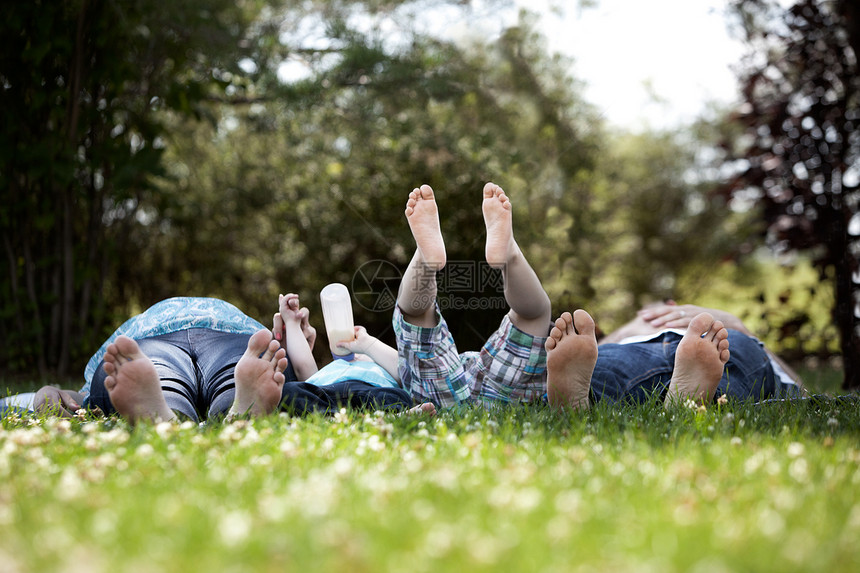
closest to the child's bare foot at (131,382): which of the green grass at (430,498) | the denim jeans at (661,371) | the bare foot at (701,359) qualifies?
the green grass at (430,498)

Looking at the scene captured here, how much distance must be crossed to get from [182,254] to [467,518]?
449 centimetres

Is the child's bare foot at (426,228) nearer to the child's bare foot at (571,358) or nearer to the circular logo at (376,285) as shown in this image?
the child's bare foot at (571,358)

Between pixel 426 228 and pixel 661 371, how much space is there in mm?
890

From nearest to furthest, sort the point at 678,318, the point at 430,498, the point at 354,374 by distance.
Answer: the point at 430,498 → the point at 354,374 → the point at 678,318

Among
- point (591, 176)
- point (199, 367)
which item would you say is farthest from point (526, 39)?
point (199, 367)

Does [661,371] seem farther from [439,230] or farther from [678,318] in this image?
[439,230]

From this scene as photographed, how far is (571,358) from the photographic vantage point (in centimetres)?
173

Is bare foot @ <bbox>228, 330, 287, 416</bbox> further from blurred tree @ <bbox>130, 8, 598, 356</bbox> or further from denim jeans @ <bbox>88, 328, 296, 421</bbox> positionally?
blurred tree @ <bbox>130, 8, 598, 356</bbox>

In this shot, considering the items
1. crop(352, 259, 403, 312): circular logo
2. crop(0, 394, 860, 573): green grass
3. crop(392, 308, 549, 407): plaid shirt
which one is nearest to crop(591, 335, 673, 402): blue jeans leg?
crop(392, 308, 549, 407): plaid shirt

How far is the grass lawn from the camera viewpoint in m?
0.85

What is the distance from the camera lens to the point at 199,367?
6.77 feet

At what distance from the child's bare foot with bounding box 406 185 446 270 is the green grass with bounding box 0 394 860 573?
47 centimetres

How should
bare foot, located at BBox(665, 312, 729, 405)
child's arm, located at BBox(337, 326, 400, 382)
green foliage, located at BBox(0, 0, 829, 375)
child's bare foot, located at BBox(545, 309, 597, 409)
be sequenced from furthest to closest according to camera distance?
1. green foliage, located at BBox(0, 0, 829, 375)
2. child's arm, located at BBox(337, 326, 400, 382)
3. bare foot, located at BBox(665, 312, 729, 405)
4. child's bare foot, located at BBox(545, 309, 597, 409)

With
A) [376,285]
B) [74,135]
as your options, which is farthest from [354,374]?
[74,135]
